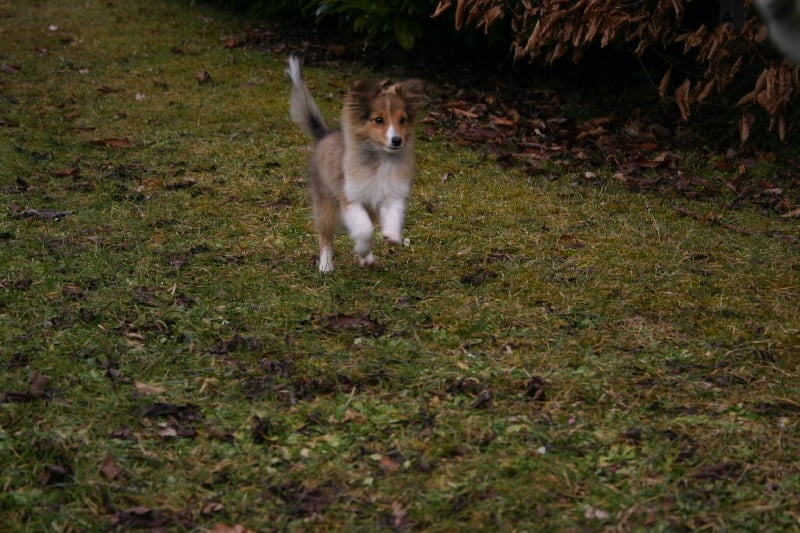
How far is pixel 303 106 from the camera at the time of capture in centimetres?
636

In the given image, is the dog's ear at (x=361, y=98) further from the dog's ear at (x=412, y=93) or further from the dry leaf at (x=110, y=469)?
the dry leaf at (x=110, y=469)

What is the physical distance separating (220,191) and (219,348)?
3.09 m

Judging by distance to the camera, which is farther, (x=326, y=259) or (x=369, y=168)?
(x=326, y=259)

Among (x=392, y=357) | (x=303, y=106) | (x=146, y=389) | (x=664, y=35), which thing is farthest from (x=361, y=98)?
(x=664, y=35)

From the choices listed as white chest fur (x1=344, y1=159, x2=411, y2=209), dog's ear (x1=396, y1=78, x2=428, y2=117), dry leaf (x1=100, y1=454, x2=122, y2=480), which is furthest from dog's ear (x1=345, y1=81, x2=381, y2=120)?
dry leaf (x1=100, y1=454, x2=122, y2=480)

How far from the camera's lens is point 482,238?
6.52 m

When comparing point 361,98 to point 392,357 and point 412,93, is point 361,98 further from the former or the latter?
point 392,357

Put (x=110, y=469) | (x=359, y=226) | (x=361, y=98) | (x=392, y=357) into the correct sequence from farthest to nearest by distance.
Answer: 1. (x=361, y=98)
2. (x=359, y=226)
3. (x=392, y=357)
4. (x=110, y=469)

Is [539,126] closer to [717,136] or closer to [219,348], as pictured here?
[717,136]

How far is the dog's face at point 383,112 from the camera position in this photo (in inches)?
223

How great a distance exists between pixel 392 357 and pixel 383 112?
1.72 meters

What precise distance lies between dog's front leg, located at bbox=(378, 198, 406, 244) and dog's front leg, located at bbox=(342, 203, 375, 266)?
0.08 metres

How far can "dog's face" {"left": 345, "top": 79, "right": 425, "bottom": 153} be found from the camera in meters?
5.68

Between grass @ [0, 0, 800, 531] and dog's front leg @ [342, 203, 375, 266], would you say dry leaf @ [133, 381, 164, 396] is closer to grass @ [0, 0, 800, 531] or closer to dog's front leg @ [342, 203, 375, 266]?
grass @ [0, 0, 800, 531]
